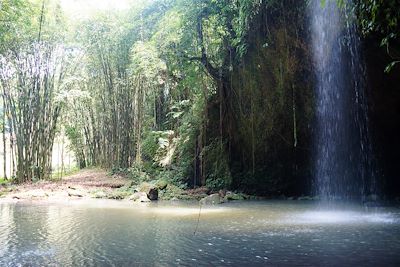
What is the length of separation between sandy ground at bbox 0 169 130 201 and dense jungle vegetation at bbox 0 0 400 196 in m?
1.16

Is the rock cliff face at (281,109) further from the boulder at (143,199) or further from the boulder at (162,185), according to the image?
the boulder at (143,199)

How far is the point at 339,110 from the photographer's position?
10539mm

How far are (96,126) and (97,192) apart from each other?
741cm

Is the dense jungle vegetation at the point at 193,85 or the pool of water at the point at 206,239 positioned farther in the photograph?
the dense jungle vegetation at the point at 193,85

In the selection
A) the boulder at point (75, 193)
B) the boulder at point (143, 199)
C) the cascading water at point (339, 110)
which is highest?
the cascading water at point (339, 110)

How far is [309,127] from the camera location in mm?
11312

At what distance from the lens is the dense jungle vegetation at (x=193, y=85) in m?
10.8

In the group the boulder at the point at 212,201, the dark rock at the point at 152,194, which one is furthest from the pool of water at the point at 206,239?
the dark rock at the point at 152,194

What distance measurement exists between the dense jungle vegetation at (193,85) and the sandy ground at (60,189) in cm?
116

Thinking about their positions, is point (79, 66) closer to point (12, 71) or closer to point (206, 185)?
point (12, 71)

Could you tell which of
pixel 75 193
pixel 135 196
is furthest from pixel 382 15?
pixel 75 193

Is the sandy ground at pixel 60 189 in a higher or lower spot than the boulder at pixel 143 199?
higher

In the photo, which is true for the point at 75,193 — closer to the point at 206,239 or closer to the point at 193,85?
the point at 193,85

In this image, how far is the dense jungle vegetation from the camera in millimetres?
10797
